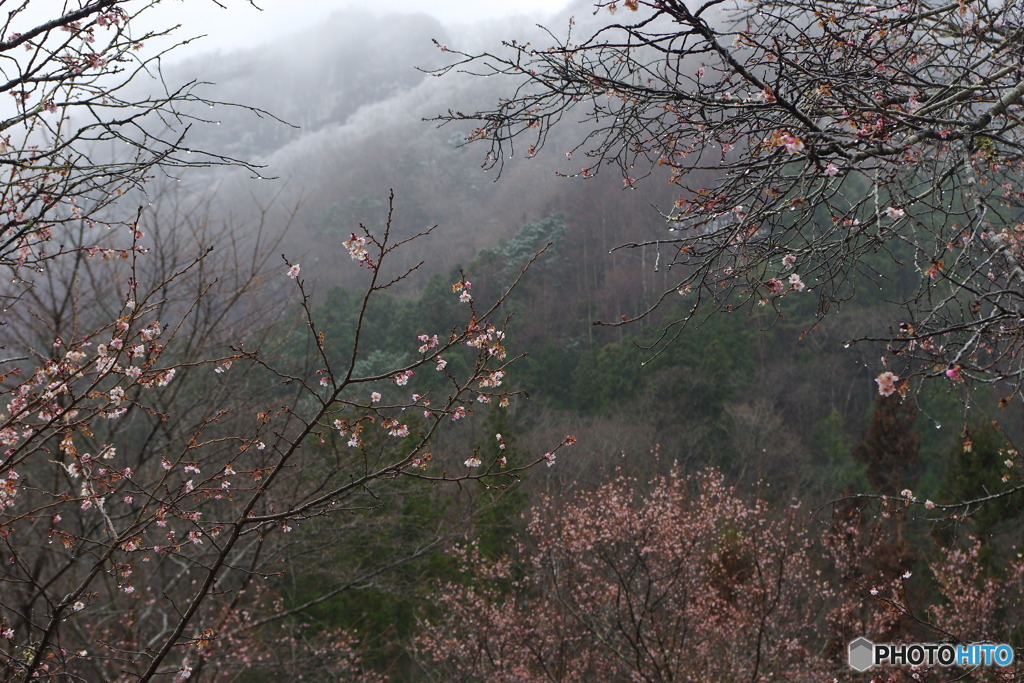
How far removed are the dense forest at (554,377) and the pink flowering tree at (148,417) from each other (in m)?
0.05

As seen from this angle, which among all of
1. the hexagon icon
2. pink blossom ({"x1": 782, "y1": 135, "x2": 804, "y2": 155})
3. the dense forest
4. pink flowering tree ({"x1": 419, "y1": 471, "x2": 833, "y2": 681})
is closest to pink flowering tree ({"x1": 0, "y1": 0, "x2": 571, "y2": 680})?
the dense forest

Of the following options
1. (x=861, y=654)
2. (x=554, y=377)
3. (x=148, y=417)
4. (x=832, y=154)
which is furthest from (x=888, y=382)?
(x=554, y=377)

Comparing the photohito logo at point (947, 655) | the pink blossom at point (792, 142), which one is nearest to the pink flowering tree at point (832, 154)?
the pink blossom at point (792, 142)

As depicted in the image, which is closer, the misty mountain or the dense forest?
the dense forest

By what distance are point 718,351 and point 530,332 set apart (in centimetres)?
567

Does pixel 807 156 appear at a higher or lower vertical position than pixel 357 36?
lower

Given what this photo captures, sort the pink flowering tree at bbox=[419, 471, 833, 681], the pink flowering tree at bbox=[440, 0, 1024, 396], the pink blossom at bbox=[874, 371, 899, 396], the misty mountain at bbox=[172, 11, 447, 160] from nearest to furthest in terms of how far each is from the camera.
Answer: the pink blossom at bbox=[874, 371, 899, 396] < the pink flowering tree at bbox=[440, 0, 1024, 396] < the pink flowering tree at bbox=[419, 471, 833, 681] < the misty mountain at bbox=[172, 11, 447, 160]

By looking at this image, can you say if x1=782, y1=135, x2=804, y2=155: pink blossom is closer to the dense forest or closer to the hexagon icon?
the dense forest

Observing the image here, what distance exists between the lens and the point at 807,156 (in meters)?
1.98

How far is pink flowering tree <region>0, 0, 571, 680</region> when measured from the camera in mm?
1890

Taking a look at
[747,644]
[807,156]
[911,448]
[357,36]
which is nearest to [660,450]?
[911,448]

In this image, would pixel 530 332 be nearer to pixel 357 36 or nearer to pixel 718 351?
pixel 718 351

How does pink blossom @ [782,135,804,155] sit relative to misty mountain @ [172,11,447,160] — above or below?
below

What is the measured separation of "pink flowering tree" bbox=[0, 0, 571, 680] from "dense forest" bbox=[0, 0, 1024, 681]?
47mm
